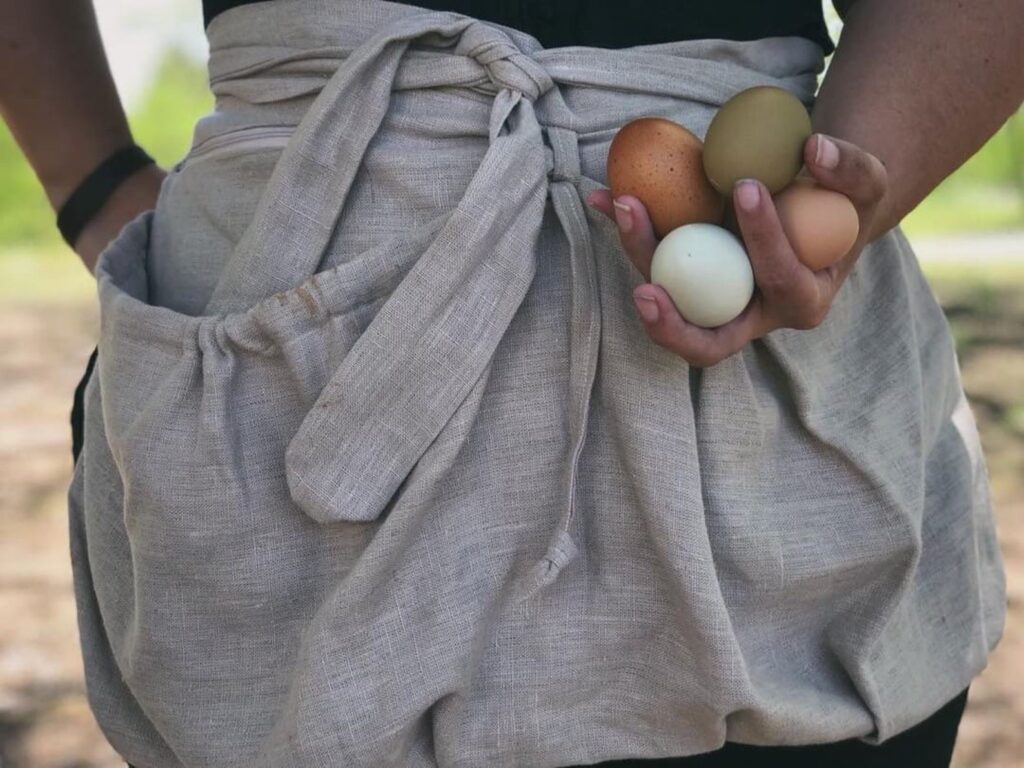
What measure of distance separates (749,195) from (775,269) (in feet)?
0.19

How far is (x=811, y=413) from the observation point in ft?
3.06

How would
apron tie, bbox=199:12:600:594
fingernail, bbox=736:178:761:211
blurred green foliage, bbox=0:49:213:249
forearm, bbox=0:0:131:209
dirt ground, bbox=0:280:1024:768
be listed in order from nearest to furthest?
fingernail, bbox=736:178:761:211 < apron tie, bbox=199:12:600:594 < forearm, bbox=0:0:131:209 < dirt ground, bbox=0:280:1024:768 < blurred green foliage, bbox=0:49:213:249

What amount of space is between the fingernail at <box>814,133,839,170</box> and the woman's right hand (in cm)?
78

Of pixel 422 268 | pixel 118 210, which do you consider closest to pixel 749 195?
pixel 422 268

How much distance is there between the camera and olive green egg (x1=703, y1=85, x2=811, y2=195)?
808 mm

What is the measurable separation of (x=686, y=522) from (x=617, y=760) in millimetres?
203

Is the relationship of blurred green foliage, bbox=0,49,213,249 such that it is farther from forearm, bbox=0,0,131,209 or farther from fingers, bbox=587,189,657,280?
fingers, bbox=587,189,657,280

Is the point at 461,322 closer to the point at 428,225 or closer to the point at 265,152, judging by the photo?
the point at 428,225

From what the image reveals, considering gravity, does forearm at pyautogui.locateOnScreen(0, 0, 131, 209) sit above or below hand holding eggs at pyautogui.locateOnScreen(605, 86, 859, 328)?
below

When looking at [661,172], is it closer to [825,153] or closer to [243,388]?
[825,153]

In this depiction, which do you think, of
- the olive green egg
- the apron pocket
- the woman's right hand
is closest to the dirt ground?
the woman's right hand

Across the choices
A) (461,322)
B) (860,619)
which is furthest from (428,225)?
(860,619)

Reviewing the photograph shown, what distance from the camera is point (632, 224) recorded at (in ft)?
2.64

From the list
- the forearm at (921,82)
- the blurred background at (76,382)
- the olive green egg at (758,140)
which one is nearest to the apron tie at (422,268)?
the olive green egg at (758,140)
